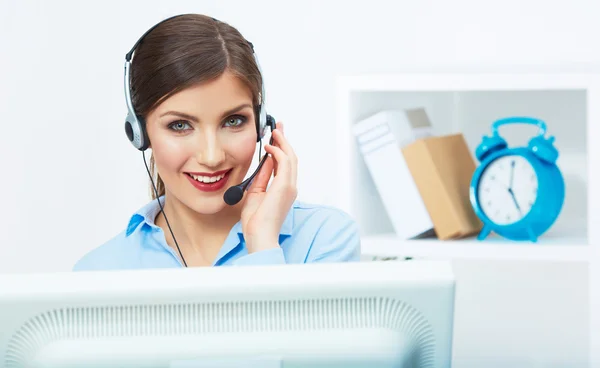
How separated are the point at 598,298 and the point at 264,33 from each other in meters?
1.26

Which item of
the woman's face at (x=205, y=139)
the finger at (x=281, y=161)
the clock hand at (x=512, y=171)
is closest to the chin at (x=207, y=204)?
the woman's face at (x=205, y=139)

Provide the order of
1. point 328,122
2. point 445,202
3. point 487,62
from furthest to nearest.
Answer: point 328,122 → point 487,62 → point 445,202

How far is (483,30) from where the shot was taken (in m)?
2.42

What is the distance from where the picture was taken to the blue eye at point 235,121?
1396 mm

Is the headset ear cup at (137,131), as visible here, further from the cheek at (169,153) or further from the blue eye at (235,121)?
the blue eye at (235,121)

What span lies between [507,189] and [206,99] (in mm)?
982

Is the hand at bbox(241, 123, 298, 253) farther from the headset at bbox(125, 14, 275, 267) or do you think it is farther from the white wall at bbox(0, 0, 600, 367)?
the white wall at bbox(0, 0, 600, 367)

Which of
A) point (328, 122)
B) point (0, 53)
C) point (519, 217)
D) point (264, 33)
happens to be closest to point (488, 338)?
point (519, 217)

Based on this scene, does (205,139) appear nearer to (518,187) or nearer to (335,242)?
(335,242)

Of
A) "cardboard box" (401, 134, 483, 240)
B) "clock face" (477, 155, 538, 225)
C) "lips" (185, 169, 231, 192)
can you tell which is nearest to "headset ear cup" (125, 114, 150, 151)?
→ "lips" (185, 169, 231, 192)

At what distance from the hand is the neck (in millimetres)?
69

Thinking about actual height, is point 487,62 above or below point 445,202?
above

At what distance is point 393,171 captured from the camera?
213cm

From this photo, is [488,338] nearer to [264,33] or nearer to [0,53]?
[264,33]
